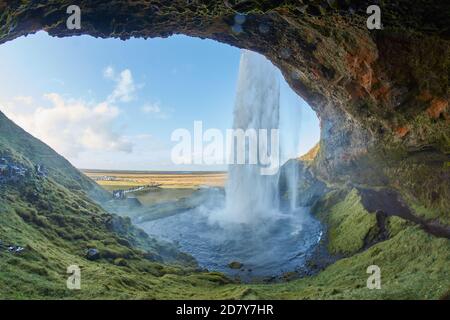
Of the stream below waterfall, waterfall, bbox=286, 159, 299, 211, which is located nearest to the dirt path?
the stream below waterfall

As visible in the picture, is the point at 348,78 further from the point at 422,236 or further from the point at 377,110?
the point at 422,236

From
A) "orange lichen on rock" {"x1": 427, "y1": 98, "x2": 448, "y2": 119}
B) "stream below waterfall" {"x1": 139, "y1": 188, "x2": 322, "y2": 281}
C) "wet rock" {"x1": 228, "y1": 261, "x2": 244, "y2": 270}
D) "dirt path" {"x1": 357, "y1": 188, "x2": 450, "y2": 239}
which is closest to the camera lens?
"orange lichen on rock" {"x1": 427, "y1": 98, "x2": 448, "y2": 119}

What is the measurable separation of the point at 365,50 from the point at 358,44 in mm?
504

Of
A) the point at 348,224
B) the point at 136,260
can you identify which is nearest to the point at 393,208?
the point at 348,224

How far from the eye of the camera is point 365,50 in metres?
16.5

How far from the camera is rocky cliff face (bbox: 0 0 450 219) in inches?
516

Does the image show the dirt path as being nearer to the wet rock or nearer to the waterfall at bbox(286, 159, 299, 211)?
the wet rock

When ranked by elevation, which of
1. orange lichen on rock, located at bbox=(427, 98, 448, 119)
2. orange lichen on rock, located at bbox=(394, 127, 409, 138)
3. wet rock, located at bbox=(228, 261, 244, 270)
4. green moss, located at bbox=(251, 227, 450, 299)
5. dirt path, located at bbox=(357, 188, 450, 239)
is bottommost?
wet rock, located at bbox=(228, 261, 244, 270)

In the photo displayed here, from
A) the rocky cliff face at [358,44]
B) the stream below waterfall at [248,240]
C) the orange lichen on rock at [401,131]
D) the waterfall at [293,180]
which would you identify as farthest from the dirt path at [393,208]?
the waterfall at [293,180]

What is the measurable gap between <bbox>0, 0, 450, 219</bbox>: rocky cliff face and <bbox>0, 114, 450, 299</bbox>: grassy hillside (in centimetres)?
582

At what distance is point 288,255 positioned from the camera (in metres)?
30.7

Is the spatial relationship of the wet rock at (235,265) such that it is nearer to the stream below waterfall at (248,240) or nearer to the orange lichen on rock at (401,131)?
the stream below waterfall at (248,240)

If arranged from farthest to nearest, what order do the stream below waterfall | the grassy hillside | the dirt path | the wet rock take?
the stream below waterfall
the wet rock
the dirt path
the grassy hillside
